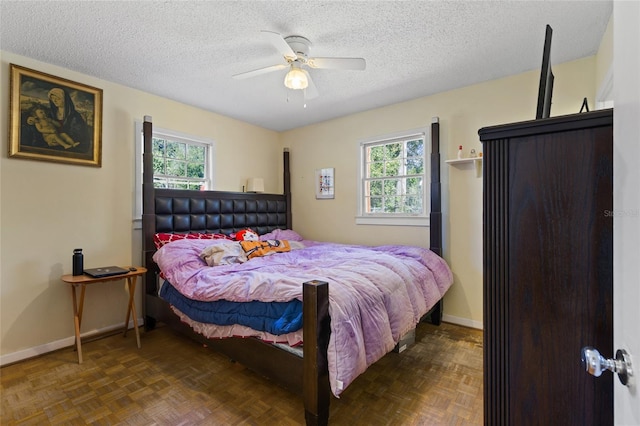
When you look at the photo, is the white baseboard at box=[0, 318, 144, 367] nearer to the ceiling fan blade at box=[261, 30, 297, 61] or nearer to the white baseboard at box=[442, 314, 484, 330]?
the ceiling fan blade at box=[261, 30, 297, 61]

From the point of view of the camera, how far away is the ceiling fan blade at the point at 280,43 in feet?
6.15

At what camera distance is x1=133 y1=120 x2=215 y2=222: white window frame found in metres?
3.23

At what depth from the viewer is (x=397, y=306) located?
82.6 inches

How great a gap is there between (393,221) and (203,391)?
2.65 m

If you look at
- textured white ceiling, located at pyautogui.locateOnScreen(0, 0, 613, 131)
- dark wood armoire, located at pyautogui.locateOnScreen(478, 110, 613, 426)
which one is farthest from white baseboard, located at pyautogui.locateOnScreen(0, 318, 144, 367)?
dark wood armoire, located at pyautogui.locateOnScreen(478, 110, 613, 426)

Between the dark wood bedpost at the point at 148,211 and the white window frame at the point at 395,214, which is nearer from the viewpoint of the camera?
the dark wood bedpost at the point at 148,211

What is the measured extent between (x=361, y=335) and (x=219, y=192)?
2.77 m

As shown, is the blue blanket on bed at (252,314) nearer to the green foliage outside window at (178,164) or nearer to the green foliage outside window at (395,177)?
the green foliage outside window at (178,164)

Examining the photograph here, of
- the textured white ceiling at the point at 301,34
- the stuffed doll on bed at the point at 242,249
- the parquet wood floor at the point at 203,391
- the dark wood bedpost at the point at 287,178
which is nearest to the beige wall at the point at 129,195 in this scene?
the textured white ceiling at the point at 301,34

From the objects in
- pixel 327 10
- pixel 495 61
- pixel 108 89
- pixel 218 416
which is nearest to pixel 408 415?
pixel 218 416

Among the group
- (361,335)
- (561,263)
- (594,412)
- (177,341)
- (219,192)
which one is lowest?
(177,341)

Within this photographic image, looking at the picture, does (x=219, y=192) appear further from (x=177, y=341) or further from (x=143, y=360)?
(x=143, y=360)

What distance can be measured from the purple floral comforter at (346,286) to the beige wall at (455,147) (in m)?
0.36

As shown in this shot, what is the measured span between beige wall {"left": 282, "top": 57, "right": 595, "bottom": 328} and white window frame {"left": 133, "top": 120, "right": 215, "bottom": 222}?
1.52 meters
